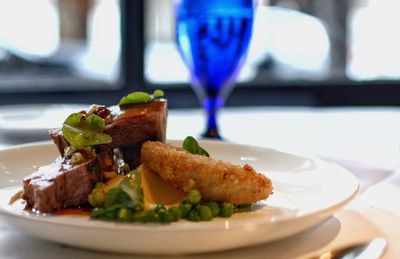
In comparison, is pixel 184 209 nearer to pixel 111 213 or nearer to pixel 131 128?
pixel 111 213

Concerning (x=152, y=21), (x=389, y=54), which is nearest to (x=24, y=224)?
(x=152, y=21)

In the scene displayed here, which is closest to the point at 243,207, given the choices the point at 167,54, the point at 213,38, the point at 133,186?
the point at 133,186

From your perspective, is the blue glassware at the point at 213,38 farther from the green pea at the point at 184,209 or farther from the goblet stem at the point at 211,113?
the green pea at the point at 184,209

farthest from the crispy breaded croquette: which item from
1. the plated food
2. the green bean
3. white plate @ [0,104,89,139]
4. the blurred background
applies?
the blurred background

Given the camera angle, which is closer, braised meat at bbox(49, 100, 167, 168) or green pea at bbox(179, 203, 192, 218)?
green pea at bbox(179, 203, 192, 218)

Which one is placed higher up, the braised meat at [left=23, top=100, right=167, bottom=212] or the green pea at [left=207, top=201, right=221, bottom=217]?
the braised meat at [left=23, top=100, right=167, bottom=212]

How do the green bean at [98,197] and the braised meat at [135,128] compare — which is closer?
the green bean at [98,197]

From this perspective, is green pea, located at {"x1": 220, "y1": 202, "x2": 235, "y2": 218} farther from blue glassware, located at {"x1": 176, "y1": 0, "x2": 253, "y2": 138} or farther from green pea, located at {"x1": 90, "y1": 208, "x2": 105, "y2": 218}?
blue glassware, located at {"x1": 176, "y1": 0, "x2": 253, "y2": 138}

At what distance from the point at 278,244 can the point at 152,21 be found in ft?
8.23

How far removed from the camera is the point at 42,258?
787mm

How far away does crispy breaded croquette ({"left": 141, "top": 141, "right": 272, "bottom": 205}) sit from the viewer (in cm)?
91

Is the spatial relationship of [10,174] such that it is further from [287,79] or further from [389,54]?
[389,54]

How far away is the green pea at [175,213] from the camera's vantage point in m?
0.80

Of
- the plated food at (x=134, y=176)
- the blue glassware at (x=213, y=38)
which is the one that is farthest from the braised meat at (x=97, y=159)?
the blue glassware at (x=213, y=38)
